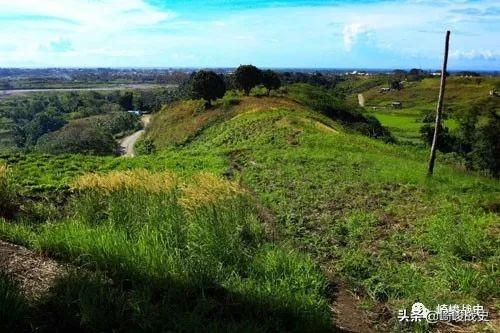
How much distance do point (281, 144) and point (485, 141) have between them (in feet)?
112

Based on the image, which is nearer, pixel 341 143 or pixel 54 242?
pixel 54 242

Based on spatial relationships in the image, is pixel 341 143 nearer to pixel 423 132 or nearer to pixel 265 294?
pixel 265 294

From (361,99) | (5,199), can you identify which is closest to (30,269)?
(5,199)

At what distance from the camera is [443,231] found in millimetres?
10016

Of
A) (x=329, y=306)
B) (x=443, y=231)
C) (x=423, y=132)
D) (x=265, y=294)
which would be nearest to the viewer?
(x=265, y=294)

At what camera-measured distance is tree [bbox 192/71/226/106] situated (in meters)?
50.3

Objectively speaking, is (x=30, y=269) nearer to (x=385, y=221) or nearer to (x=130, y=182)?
(x=130, y=182)

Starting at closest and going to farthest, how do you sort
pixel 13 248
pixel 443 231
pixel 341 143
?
pixel 13 248, pixel 443 231, pixel 341 143

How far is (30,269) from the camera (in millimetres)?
6738

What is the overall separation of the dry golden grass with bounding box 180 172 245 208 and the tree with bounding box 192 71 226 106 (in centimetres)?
4115

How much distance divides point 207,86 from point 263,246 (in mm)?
43395

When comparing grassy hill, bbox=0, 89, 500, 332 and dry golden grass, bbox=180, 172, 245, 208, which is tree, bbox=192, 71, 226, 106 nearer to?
grassy hill, bbox=0, 89, 500, 332

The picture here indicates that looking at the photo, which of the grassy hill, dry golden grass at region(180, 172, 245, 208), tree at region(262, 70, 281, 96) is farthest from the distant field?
dry golden grass at region(180, 172, 245, 208)

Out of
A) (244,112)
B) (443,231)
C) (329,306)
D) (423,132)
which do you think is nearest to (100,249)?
(329,306)
